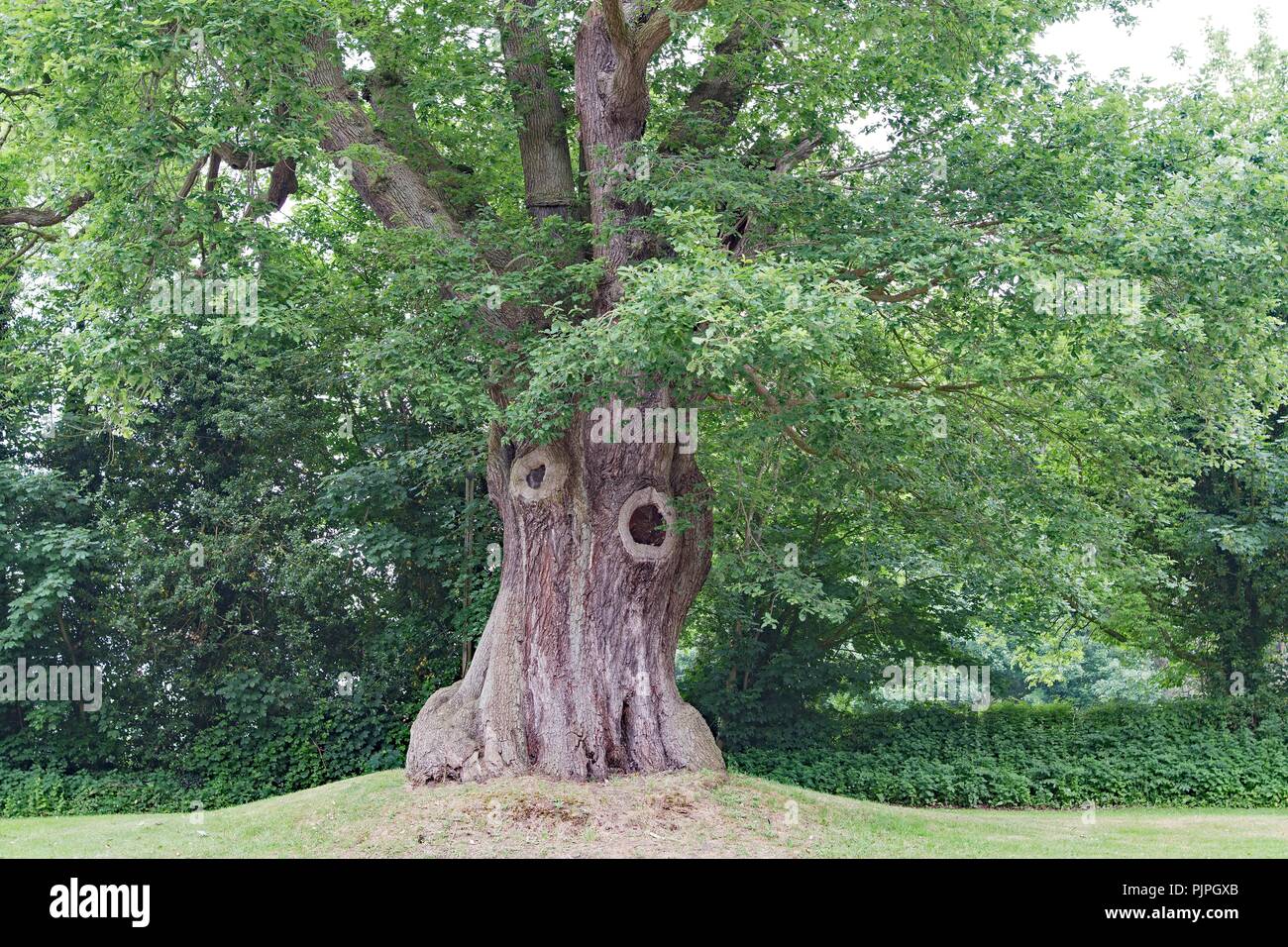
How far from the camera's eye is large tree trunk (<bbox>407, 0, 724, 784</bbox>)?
11.3 m

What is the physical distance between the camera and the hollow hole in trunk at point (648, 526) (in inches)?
468

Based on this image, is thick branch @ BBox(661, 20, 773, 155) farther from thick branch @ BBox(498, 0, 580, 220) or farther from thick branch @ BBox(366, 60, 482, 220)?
thick branch @ BBox(366, 60, 482, 220)

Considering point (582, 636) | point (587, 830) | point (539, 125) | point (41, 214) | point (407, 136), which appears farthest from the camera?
point (41, 214)

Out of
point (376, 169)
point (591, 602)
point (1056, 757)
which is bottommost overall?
point (1056, 757)

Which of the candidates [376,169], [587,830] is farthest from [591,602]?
[376,169]

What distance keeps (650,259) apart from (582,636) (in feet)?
12.5

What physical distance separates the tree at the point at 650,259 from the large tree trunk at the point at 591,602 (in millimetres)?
33

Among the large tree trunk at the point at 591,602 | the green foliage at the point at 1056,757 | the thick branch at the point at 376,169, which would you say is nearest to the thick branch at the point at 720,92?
the large tree trunk at the point at 591,602

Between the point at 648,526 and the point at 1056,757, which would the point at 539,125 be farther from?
the point at 1056,757

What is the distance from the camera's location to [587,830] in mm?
9742

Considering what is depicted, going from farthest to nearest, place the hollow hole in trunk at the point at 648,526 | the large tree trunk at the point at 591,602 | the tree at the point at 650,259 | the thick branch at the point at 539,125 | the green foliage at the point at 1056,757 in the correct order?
the green foliage at the point at 1056,757, the thick branch at the point at 539,125, the hollow hole in trunk at the point at 648,526, the large tree trunk at the point at 591,602, the tree at the point at 650,259

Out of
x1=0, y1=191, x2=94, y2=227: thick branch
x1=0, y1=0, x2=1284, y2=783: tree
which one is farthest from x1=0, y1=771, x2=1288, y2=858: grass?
x1=0, y1=191, x2=94, y2=227: thick branch

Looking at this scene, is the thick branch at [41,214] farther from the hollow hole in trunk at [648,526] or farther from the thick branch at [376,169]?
the hollow hole in trunk at [648,526]
